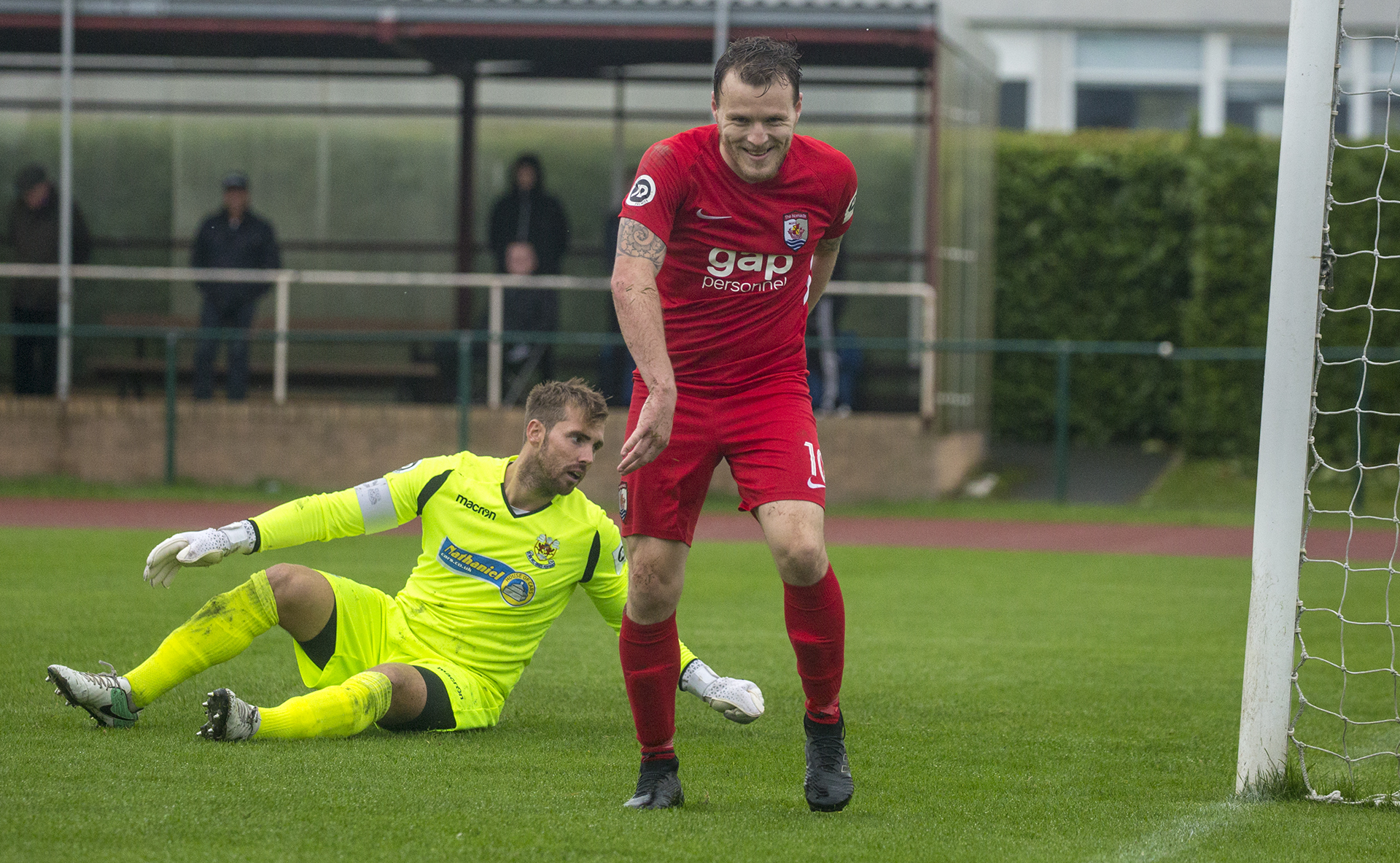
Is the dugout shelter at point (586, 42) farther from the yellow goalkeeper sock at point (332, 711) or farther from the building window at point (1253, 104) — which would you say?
the building window at point (1253, 104)

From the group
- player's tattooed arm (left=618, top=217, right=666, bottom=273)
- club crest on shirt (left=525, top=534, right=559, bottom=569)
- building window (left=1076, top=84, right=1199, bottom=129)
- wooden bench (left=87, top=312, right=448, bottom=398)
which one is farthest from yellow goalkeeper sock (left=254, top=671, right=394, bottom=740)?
building window (left=1076, top=84, right=1199, bottom=129)

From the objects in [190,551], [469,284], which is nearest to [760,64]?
[190,551]

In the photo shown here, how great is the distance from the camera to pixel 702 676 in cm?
500

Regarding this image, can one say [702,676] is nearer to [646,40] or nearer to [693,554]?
[693,554]

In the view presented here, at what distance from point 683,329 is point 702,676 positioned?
4.01ft

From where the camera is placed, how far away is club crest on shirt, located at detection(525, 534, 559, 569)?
5191 millimetres

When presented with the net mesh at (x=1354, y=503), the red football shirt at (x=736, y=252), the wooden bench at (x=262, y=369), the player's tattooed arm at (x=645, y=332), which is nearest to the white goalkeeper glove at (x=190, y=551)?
the player's tattooed arm at (x=645, y=332)

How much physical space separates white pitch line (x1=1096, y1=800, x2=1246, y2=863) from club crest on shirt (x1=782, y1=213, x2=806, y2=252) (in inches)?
70.6

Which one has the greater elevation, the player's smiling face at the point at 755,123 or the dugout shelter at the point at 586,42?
the dugout shelter at the point at 586,42

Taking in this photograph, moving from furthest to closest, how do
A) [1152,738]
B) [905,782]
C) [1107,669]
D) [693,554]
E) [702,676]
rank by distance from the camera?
[693,554]
[1107,669]
[1152,738]
[702,676]
[905,782]

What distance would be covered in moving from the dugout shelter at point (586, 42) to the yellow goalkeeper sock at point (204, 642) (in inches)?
440

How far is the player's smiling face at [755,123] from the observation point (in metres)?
4.11

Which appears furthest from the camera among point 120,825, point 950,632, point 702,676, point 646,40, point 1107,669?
point 646,40

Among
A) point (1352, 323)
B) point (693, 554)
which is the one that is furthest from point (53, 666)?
point (1352, 323)
